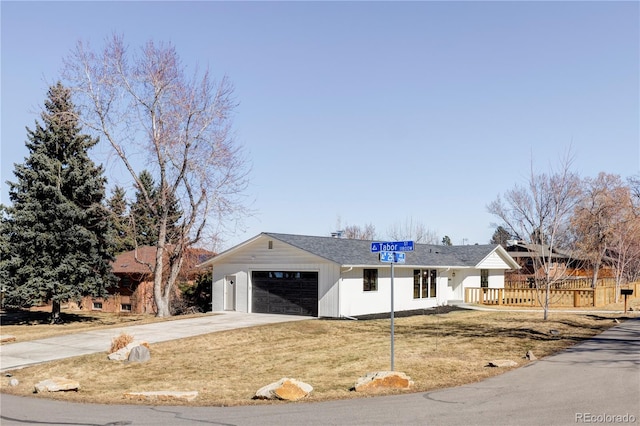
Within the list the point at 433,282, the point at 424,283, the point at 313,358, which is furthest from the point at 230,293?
the point at 313,358

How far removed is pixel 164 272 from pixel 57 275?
32.7ft

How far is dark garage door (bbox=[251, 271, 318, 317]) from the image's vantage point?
28828 millimetres

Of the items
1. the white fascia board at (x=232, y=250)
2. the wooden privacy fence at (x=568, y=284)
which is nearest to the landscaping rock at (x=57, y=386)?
the white fascia board at (x=232, y=250)

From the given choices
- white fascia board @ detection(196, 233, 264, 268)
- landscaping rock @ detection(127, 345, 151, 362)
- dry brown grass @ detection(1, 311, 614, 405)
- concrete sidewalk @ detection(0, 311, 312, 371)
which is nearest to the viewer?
dry brown grass @ detection(1, 311, 614, 405)

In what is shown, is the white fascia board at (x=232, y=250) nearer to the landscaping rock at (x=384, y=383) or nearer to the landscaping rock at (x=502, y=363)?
the landscaping rock at (x=502, y=363)

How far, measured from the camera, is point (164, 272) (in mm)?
38719

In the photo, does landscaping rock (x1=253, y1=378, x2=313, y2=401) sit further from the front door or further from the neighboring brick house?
the neighboring brick house

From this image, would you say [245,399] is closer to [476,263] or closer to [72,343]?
[72,343]

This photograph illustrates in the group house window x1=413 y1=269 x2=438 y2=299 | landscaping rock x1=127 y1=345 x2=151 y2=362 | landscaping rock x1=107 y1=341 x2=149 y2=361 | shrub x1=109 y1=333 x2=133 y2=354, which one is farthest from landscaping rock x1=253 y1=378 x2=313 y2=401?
house window x1=413 y1=269 x2=438 y2=299

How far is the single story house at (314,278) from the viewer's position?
2819cm

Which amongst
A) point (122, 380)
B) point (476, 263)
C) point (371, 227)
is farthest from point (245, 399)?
point (371, 227)

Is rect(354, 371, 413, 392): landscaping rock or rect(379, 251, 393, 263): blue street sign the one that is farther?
rect(379, 251, 393, 263): blue street sign

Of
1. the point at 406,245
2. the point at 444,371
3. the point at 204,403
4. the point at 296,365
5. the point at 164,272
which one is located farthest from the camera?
the point at 164,272

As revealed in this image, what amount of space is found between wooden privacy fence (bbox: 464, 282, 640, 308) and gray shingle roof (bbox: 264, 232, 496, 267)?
228cm
